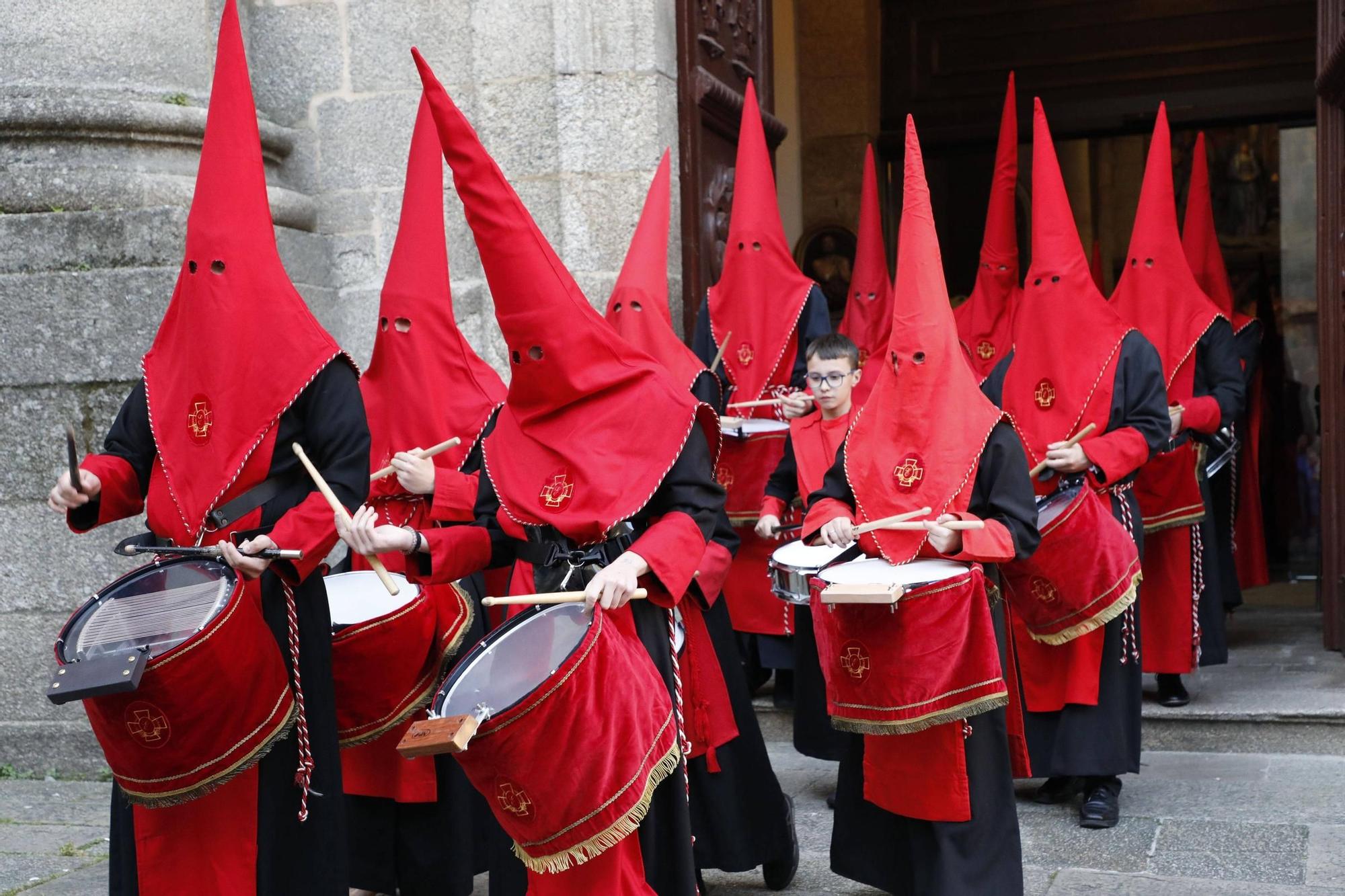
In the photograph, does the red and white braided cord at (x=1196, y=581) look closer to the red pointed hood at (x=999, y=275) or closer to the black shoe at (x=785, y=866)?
the red pointed hood at (x=999, y=275)

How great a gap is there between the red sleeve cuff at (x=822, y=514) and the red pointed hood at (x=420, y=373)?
3.87ft

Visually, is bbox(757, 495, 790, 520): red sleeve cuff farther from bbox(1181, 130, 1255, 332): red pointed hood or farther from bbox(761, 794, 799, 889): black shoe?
bbox(1181, 130, 1255, 332): red pointed hood

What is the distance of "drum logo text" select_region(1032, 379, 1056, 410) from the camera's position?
17.9 feet

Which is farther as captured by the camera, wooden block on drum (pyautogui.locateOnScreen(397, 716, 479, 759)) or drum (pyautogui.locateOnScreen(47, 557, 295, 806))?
drum (pyautogui.locateOnScreen(47, 557, 295, 806))

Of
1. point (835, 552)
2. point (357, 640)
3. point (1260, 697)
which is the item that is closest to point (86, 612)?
point (357, 640)

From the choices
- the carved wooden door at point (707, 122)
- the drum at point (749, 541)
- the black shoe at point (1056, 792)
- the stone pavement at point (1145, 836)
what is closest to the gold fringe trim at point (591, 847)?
the stone pavement at point (1145, 836)

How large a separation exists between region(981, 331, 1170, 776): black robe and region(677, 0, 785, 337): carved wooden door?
210cm

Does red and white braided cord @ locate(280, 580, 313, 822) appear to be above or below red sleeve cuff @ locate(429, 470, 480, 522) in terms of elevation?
below

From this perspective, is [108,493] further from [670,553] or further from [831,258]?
[831,258]

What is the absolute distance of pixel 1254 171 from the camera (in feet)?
49.8

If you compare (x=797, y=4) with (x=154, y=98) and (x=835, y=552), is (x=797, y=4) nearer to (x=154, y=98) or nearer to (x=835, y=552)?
(x=154, y=98)

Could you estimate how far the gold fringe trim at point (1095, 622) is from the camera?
4965mm

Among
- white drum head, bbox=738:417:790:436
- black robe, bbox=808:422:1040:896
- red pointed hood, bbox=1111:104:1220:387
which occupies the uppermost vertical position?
red pointed hood, bbox=1111:104:1220:387

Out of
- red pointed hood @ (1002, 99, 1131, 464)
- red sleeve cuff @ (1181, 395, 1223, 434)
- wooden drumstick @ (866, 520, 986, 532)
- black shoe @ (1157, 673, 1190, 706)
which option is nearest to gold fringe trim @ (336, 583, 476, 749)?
wooden drumstick @ (866, 520, 986, 532)
